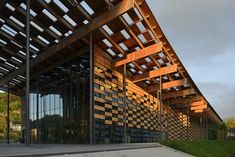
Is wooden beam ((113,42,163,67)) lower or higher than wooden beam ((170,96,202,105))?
higher

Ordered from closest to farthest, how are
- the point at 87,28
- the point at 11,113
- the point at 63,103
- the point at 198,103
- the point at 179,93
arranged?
the point at 87,28, the point at 63,103, the point at 179,93, the point at 198,103, the point at 11,113

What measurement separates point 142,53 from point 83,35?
202 inches

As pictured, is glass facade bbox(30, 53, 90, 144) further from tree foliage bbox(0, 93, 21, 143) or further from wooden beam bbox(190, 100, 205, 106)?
wooden beam bbox(190, 100, 205, 106)

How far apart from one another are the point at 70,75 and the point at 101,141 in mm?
5472

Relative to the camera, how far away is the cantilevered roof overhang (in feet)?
69.5

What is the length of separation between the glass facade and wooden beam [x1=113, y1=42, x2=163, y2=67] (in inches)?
126

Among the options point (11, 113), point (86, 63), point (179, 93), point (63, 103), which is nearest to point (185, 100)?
point (179, 93)

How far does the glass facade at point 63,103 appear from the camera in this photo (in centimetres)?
2662

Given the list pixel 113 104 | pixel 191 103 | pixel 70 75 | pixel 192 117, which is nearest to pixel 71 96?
pixel 70 75

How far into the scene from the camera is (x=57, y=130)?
29.9 m

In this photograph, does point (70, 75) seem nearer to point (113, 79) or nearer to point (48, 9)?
point (113, 79)

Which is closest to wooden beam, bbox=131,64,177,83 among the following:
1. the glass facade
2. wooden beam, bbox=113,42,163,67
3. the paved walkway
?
wooden beam, bbox=113,42,163,67

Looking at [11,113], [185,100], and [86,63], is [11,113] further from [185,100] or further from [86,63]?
[86,63]

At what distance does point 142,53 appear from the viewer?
26.8m
